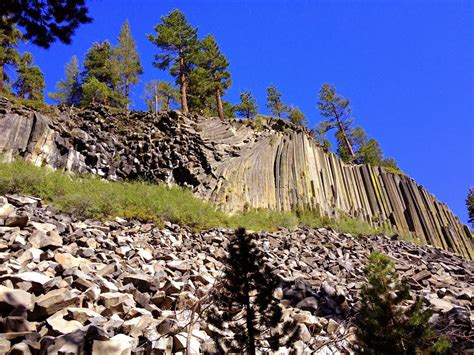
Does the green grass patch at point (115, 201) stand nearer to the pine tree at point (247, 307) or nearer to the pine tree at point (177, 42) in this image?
the pine tree at point (247, 307)

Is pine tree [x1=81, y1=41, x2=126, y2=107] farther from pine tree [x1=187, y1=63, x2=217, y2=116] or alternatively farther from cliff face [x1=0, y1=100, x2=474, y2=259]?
cliff face [x1=0, y1=100, x2=474, y2=259]

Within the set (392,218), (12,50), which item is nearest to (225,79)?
(12,50)

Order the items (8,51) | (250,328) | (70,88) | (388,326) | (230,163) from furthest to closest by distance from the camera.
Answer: (70,88) < (8,51) < (230,163) < (388,326) < (250,328)

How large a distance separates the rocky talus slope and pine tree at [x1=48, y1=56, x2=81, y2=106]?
30.4m

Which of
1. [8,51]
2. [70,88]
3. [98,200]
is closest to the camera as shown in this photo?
[98,200]

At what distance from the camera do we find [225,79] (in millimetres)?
28406

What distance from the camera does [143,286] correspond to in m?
5.43

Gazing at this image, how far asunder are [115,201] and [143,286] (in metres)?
5.34

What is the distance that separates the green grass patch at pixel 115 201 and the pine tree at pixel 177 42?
14913 millimetres

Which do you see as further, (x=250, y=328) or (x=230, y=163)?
(x=230, y=163)

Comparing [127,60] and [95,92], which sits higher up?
[127,60]

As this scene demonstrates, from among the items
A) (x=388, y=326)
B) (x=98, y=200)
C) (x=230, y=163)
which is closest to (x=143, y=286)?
(x=388, y=326)

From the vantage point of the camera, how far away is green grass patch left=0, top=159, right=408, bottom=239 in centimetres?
932

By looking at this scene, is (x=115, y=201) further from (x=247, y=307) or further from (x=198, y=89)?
(x=198, y=89)
